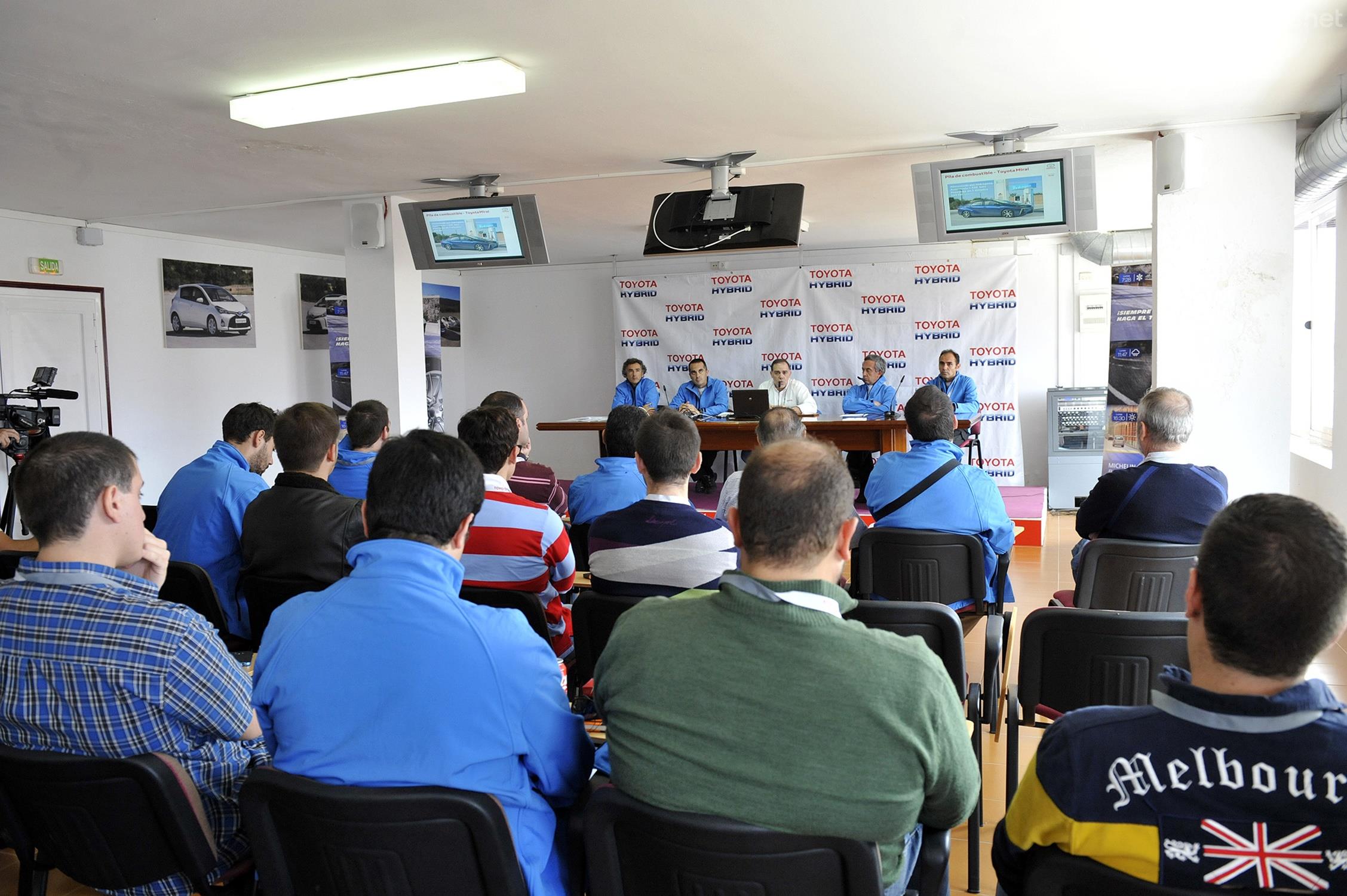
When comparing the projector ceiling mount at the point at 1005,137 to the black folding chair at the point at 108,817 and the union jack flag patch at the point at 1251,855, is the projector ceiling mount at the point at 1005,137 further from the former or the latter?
the black folding chair at the point at 108,817

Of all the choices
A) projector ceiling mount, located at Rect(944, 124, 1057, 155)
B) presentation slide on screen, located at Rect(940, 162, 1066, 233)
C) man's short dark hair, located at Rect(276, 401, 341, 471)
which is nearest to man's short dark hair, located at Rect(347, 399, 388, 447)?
man's short dark hair, located at Rect(276, 401, 341, 471)

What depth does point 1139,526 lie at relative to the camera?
2.98 meters

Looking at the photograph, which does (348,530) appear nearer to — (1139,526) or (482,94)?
(482,94)

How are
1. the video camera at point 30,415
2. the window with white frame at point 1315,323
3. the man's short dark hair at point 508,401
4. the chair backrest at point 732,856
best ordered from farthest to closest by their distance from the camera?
the window with white frame at point 1315,323
the video camera at point 30,415
the man's short dark hair at point 508,401
the chair backrest at point 732,856

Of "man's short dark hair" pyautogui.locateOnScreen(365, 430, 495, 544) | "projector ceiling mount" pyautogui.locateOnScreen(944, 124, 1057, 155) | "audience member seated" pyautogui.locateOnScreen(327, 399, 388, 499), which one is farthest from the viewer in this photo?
"projector ceiling mount" pyautogui.locateOnScreen(944, 124, 1057, 155)

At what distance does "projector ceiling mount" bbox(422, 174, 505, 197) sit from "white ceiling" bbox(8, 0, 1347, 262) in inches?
3.8

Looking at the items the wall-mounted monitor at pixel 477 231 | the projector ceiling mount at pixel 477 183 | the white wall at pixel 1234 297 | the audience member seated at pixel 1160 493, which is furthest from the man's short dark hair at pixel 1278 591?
the projector ceiling mount at pixel 477 183

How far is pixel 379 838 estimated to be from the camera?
1.27m

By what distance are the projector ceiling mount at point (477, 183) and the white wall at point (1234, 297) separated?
3.86 m

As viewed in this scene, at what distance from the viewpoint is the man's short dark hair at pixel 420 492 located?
1.52 metres

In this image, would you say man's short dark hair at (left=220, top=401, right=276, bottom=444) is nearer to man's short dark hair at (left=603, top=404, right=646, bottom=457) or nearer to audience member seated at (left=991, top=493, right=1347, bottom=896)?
man's short dark hair at (left=603, top=404, right=646, bottom=457)

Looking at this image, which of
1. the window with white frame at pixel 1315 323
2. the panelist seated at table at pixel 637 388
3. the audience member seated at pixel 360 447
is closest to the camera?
the audience member seated at pixel 360 447

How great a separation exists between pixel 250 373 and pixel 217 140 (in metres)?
4.69

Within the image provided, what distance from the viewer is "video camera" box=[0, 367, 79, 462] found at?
6.07 metres
